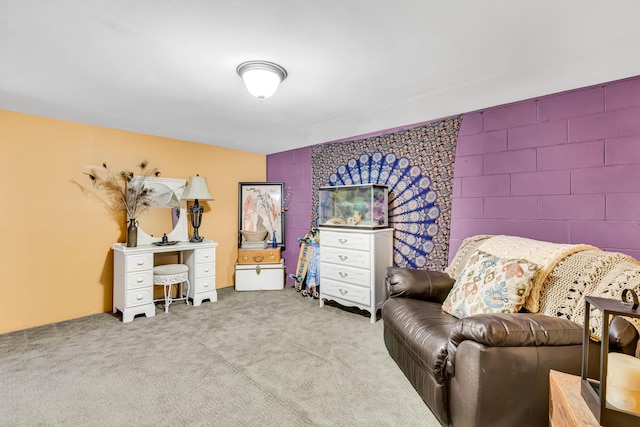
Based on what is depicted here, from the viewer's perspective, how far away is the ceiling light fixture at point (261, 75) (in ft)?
6.37

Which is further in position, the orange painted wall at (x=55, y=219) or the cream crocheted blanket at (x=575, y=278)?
the orange painted wall at (x=55, y=219)

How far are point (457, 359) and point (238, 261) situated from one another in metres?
3.34

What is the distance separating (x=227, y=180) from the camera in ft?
14.7

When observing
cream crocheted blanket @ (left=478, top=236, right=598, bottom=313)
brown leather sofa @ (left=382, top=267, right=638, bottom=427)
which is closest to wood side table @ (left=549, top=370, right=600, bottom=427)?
brown leather sofa @ (left=382, top=267, right=638, bottom=427)

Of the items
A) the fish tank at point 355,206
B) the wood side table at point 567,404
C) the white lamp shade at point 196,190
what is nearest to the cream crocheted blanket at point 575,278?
the wood side table at point 567,404

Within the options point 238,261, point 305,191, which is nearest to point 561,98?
point 305,191

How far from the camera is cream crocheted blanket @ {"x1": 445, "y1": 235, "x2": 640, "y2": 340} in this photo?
147cm

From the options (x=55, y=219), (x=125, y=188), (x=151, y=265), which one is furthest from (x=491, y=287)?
(x=55, y=219)

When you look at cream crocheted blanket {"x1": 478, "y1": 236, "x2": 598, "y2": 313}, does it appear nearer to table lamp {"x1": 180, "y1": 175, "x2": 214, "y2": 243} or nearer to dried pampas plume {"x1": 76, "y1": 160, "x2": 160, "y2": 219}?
table lamp {"x1": 180, "y1": 175, "x2": 214, "y2": 243}

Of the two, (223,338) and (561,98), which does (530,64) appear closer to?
(561,98)

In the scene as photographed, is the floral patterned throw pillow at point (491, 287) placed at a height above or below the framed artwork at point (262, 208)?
below

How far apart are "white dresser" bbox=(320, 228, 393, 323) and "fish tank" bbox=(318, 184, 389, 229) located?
4.8 inches

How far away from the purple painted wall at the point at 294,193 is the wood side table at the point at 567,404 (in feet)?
11.0

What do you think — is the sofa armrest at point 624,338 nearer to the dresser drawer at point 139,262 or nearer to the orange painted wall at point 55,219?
the dresser drawer at point 139,262
